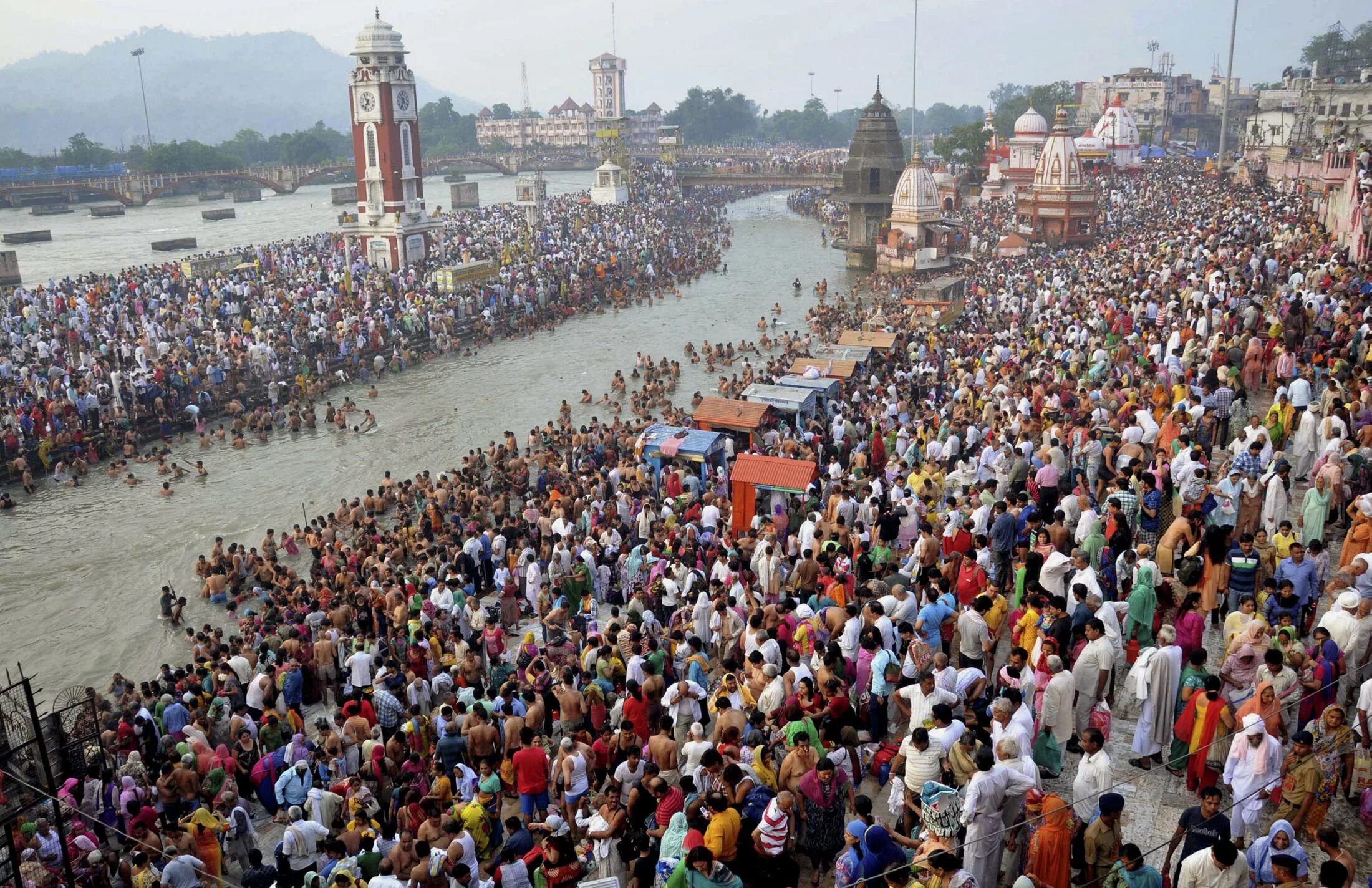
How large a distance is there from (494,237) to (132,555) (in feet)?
93.5

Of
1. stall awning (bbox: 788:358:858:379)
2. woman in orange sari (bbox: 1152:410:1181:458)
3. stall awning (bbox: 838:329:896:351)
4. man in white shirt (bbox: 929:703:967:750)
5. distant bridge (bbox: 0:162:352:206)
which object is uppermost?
distant bridge (bbox: 0:162:352:206)

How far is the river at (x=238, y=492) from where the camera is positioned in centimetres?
1448

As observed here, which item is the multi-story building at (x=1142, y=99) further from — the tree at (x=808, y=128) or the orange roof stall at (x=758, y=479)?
the orange roof stall at (x=758, y=479)

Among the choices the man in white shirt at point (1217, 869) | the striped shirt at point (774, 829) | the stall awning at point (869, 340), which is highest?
the stall awning at point (869, 340)

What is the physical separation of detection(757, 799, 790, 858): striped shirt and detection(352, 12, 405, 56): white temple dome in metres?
34.9

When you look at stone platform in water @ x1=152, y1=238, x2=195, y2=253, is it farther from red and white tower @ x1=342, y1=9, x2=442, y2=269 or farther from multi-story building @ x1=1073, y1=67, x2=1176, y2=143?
multi-story building @ x1=1073, y1=67, x2=1176, y2=143

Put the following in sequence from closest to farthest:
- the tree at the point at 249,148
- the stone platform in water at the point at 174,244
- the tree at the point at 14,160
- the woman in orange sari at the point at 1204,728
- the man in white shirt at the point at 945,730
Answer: the man in white shirt at the point at 945,730, the woman in orange sari at the point at 1204,728, the stone platform in water at the point at 174,244, the tree at the point at 14,160, the tree at the point at 249,148

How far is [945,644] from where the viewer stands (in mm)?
8492

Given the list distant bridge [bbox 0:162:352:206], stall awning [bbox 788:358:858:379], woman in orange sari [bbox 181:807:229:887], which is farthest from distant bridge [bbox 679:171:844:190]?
woman in orange sari [bbox 181:807:229:887]

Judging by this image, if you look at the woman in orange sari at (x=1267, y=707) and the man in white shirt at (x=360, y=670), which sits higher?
the woman in orange sari at (x=1267, y=707)

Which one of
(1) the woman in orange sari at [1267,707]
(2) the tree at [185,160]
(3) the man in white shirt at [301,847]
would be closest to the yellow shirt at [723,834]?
(3) the man in white shirt at [301,847]

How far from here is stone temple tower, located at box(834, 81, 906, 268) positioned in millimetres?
45656

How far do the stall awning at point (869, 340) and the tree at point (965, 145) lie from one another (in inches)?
1654

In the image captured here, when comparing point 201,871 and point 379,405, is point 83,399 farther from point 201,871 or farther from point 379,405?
point 201,871
